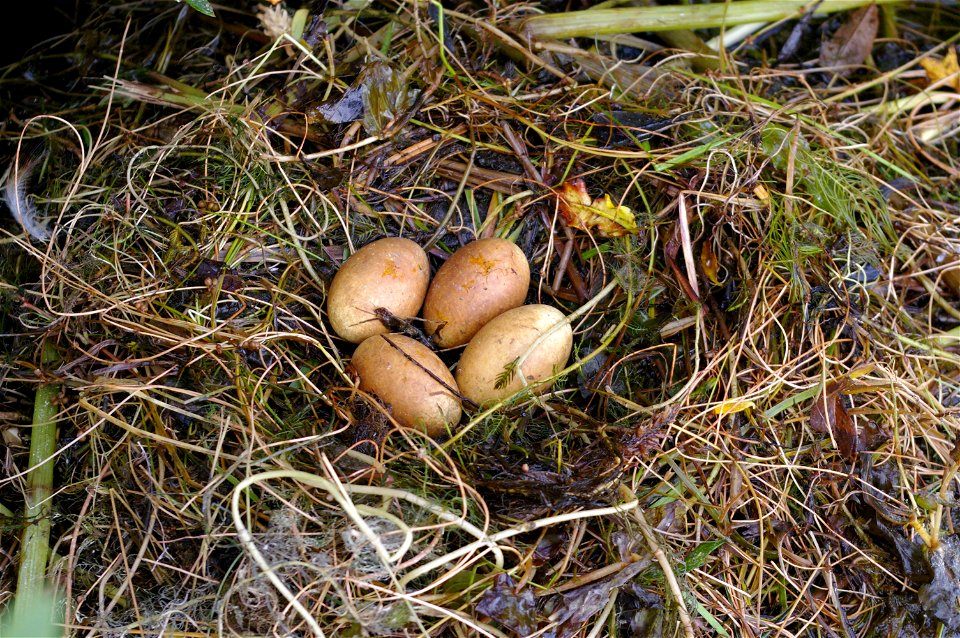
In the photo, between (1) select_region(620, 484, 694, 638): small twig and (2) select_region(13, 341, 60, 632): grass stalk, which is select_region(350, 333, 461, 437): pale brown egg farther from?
(2) select_region(13, 341, 60, 632): grass stalk

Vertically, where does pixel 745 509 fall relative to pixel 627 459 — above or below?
below

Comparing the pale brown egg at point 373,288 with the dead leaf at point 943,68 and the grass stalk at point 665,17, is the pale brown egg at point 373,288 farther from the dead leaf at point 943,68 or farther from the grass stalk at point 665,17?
the dead leaf at point 943,68

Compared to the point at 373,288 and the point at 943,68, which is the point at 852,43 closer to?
the point at 943,68

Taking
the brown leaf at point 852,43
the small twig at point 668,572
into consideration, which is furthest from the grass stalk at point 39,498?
the brown leaf at point 852,43

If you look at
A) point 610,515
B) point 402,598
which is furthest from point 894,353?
point 402,598

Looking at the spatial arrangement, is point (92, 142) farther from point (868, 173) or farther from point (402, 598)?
point (868, 173)

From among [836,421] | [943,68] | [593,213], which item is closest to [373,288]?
[593,213]
